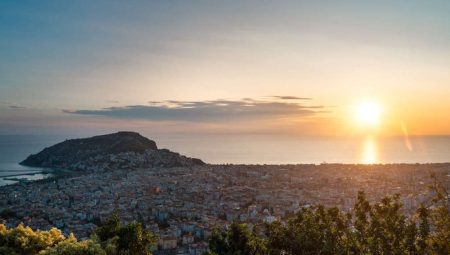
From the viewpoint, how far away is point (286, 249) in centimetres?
1541

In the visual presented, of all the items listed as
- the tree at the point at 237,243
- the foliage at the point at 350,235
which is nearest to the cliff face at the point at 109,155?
the tree at the point at 237,243

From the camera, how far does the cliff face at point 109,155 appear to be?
92875mm

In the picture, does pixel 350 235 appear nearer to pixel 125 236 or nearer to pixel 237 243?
pixel 237 243

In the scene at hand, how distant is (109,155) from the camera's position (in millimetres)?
99625

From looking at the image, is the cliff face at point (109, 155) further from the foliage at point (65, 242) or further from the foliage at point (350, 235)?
the foliage at point (65, 242)

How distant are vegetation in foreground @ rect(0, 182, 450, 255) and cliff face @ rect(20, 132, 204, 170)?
76.0m

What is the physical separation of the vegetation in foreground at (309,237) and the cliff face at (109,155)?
7604 centimetres

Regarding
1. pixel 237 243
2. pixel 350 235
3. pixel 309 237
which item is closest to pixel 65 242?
pixel 237 243

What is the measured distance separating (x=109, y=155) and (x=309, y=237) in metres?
90.2

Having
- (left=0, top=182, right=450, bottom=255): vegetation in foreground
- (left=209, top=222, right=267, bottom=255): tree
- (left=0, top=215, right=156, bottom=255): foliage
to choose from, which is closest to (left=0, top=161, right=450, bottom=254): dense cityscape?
(left=209, top=222, right=267, bottom=255): tree

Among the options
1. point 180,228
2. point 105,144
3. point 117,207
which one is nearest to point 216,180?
point 117,207

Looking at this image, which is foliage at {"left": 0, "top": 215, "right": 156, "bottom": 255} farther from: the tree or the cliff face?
the cliff face

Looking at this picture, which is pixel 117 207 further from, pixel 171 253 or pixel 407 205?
pixel 407 205

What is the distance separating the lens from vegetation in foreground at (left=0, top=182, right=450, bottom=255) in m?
10.3
